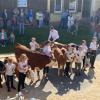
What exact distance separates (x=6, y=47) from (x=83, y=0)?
1160cm

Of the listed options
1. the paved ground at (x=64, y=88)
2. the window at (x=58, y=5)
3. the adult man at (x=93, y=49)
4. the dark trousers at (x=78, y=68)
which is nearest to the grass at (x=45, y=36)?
the window at (x=58, y=5)

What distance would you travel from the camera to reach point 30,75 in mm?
14898

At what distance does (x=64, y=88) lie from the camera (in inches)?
608

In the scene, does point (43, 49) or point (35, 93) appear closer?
point (35, 93)

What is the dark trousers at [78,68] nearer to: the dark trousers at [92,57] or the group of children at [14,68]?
the dark trousers at [92,57]

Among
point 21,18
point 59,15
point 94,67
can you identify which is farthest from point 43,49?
point 59,15

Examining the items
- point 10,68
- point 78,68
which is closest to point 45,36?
point 78,68

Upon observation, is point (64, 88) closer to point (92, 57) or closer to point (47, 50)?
point (47, 50)

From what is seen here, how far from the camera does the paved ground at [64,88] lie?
14.4m

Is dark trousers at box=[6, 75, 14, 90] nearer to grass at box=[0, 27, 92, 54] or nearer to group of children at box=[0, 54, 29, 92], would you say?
group of children at box=[0, 54, 29, 92]

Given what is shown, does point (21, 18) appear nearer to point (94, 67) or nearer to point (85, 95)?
point (94, 67)

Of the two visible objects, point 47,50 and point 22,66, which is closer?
point 22,66

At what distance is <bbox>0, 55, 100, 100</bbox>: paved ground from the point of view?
14.4 metres

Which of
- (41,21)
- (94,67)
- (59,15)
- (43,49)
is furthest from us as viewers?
(59,15)
